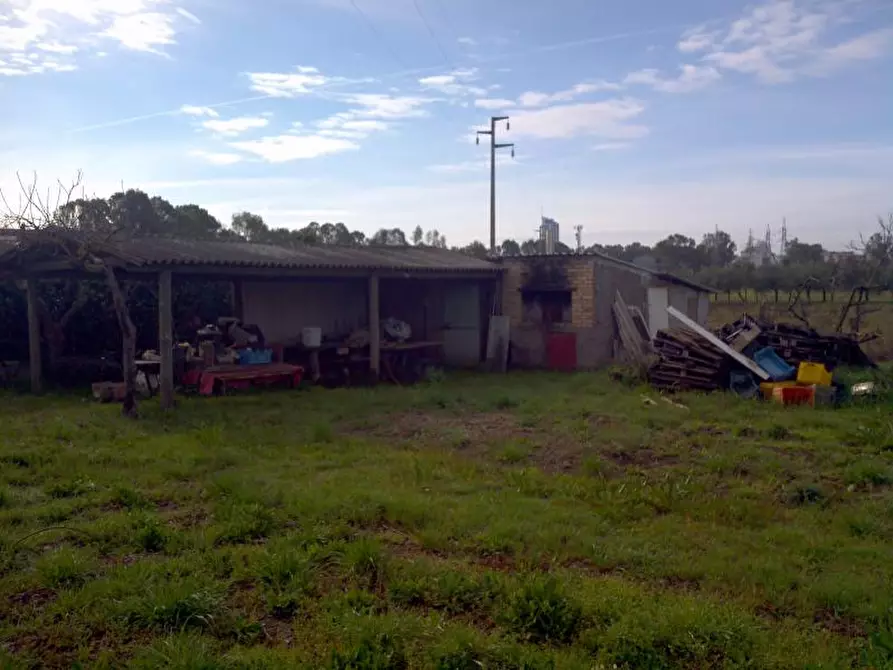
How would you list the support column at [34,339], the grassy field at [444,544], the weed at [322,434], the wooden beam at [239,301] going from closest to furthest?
the grassy field at [444,544], the weed at [322,434], the support column at [34,339], the wooden beam at [239,301]

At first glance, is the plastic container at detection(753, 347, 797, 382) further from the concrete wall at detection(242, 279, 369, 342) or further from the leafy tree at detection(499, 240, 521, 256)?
the leafy tree at detection(499, 240, 521, 256)

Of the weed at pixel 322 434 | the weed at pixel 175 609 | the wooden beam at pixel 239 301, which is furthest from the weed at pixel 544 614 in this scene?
the wooden beam at pixel 239 301

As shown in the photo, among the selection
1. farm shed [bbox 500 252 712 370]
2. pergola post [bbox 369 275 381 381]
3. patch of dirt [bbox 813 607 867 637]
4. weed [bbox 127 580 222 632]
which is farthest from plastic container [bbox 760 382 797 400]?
weed [bbox 127 580 222 632]

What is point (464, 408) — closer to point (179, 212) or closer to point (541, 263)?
point (541, 263)

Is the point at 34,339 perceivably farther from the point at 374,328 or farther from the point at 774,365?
the point at 774,365

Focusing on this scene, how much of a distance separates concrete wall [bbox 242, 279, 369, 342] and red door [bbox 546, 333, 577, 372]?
4.34 meters

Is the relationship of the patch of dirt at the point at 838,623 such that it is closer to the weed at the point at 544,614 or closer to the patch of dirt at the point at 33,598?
the weed at the point at 544,614

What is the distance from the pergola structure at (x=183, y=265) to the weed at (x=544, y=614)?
8.60m

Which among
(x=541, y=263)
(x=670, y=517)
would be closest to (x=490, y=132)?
(x=541, y=263)

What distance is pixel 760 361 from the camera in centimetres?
1362

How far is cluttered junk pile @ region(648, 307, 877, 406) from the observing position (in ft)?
42.0

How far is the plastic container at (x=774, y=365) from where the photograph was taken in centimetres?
1334

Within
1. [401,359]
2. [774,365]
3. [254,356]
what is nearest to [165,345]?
[254,356]

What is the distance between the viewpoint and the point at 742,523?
21.7 ft
